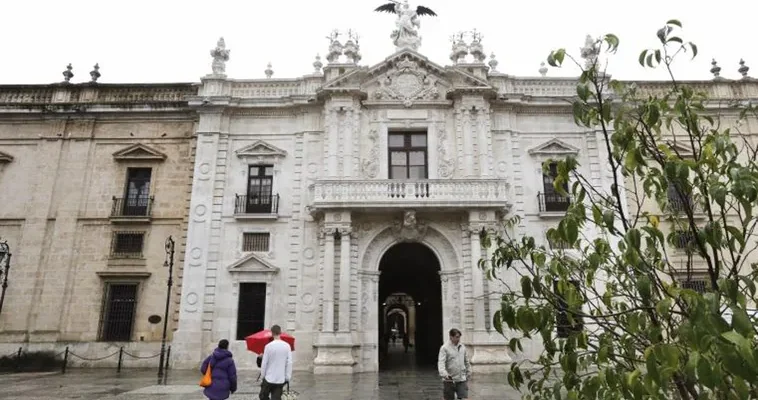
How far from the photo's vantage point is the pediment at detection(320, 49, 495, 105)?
67.6ft

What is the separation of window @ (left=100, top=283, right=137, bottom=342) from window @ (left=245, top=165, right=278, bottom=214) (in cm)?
565

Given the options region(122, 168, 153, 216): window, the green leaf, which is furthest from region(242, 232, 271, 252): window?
the green leaf

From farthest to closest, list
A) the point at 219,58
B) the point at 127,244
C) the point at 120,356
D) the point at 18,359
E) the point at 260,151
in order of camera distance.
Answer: the point at 219,58 → the point at 260,151 → the point at 127,244 → the point at 18,359 → the point at 120,356

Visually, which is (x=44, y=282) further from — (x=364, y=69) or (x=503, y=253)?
(x=503, y=253)

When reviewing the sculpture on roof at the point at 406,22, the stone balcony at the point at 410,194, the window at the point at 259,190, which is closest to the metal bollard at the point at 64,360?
the window at the point at 259,190

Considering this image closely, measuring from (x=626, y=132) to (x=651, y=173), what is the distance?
283 millimetres

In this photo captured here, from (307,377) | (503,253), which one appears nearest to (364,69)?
(307,377)

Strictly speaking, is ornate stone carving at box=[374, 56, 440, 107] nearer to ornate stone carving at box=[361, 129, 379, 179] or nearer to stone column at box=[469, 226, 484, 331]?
ornate stone carving at box=[361, 129, 379, 179]

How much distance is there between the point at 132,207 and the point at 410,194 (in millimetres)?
11870

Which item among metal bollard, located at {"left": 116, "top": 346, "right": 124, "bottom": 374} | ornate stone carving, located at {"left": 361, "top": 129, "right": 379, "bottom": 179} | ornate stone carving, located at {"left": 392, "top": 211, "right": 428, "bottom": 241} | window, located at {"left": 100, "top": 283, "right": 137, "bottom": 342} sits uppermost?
ornate stone carving, located at {"left": 361, "top": 129, "right": 379, "bottom": 179}

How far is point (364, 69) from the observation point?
811 inches

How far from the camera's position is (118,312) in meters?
19.6

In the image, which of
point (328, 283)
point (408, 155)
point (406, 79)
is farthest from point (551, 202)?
point (328, 283)

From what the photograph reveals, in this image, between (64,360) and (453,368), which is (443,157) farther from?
(64,360)
